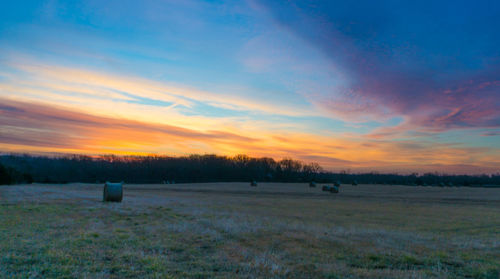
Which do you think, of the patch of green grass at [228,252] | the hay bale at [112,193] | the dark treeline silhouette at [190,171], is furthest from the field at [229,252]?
the dark treeline silhouette at [190,171]

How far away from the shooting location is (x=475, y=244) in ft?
42.2

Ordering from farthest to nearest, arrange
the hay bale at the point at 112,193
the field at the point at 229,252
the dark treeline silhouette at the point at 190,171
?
the dark treeline silhouette at the point at 190,171, the hay bale at the point at 112,193, the field at the point at 229,252

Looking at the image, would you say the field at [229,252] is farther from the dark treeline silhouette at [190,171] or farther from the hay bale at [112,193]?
the dark treeline silhouette at [190,171]

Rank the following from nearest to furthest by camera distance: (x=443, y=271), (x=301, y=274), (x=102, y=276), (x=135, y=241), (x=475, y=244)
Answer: (x=102, y=276), (x=301, y=274), (x=443, y=271), (x=135, y=241), (x=475, y=244)

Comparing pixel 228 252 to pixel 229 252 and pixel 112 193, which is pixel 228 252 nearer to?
pixel 229 252

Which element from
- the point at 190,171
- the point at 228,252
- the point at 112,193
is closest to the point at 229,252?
the point at 228,252

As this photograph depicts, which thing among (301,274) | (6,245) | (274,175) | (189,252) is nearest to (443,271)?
(301,274)

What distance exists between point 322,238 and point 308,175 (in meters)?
150

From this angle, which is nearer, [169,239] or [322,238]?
[169,239]

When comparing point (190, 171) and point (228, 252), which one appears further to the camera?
point (190, 171)

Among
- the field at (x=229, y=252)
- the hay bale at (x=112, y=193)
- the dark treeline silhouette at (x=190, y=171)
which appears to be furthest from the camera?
the dark treeline silhouette at (x=190, y=171)

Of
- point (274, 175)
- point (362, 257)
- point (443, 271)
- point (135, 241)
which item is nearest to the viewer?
point (443, 271)

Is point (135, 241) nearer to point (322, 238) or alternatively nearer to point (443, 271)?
point (322, 238)

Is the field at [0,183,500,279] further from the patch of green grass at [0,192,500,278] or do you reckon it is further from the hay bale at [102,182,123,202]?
the hay bale at [102,182,123,202]
